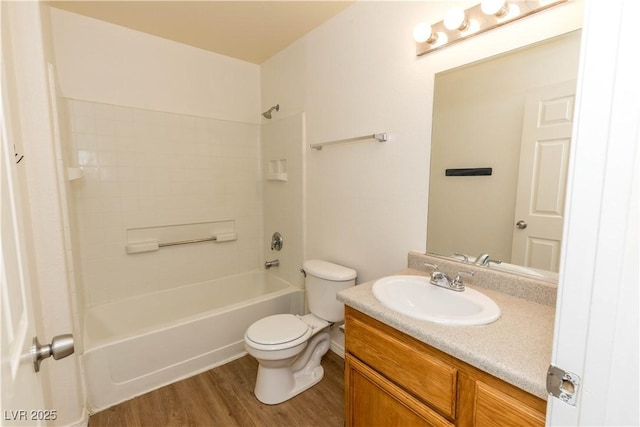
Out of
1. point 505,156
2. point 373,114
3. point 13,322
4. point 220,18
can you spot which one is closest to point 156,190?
point 220,18

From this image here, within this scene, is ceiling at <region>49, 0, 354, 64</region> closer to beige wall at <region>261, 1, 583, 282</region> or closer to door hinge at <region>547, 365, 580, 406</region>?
beige wall at <region>261, 1, 583, 282</region>

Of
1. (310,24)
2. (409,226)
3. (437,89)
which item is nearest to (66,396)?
(409,226)

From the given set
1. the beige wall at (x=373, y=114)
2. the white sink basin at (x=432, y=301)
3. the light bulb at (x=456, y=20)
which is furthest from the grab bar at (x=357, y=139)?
the white sink basin at (x=432, y=301)

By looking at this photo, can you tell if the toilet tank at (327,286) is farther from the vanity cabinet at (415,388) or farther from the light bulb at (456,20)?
the light bulb at (456,20)

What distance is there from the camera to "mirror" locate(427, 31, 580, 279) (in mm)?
1111

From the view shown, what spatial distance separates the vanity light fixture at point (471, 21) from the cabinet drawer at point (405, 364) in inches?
52.0

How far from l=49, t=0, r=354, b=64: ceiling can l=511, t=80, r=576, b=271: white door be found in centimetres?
133

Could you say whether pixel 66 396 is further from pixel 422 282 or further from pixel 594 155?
pixel 594 155

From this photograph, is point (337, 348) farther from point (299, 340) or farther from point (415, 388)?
point (415, 388)

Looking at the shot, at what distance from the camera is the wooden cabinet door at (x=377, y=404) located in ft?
3.28

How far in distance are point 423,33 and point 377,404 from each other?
166 centimetres

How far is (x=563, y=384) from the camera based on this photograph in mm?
525

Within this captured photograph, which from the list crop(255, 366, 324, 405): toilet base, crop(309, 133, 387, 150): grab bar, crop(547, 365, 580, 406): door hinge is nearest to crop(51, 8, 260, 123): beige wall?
crop(309, 133, 387, 150): grab bar

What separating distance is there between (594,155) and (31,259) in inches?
75.5
